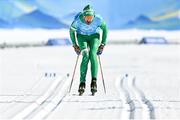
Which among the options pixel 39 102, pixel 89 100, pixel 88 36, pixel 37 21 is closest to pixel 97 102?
pixel 89 100

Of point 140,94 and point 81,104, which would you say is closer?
point 81,104

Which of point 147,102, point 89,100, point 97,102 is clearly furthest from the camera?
point 89,100

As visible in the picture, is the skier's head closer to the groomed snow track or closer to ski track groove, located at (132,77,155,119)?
the groomed snow track

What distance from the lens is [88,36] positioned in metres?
10.8

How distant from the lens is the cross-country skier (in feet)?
34.7

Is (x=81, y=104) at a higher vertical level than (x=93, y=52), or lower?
lower

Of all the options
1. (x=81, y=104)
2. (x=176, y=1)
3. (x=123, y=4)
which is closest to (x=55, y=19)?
(x=123, y=4)

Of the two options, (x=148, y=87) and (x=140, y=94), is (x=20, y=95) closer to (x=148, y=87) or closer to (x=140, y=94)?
(x=140, y=94)

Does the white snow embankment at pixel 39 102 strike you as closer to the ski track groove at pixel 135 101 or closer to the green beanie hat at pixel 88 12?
the ski track groove at pixel 135 101

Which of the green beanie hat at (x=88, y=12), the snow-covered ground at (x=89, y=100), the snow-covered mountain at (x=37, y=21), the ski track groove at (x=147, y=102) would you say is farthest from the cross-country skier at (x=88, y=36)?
the snow-covered mountain at (x=37, y=21)

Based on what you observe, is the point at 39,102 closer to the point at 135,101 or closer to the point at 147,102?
the point at 135,101

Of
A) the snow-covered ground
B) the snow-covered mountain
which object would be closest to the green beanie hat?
the snow-covered ground

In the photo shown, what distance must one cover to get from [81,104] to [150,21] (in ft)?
112

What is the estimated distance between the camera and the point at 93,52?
10773 mm
